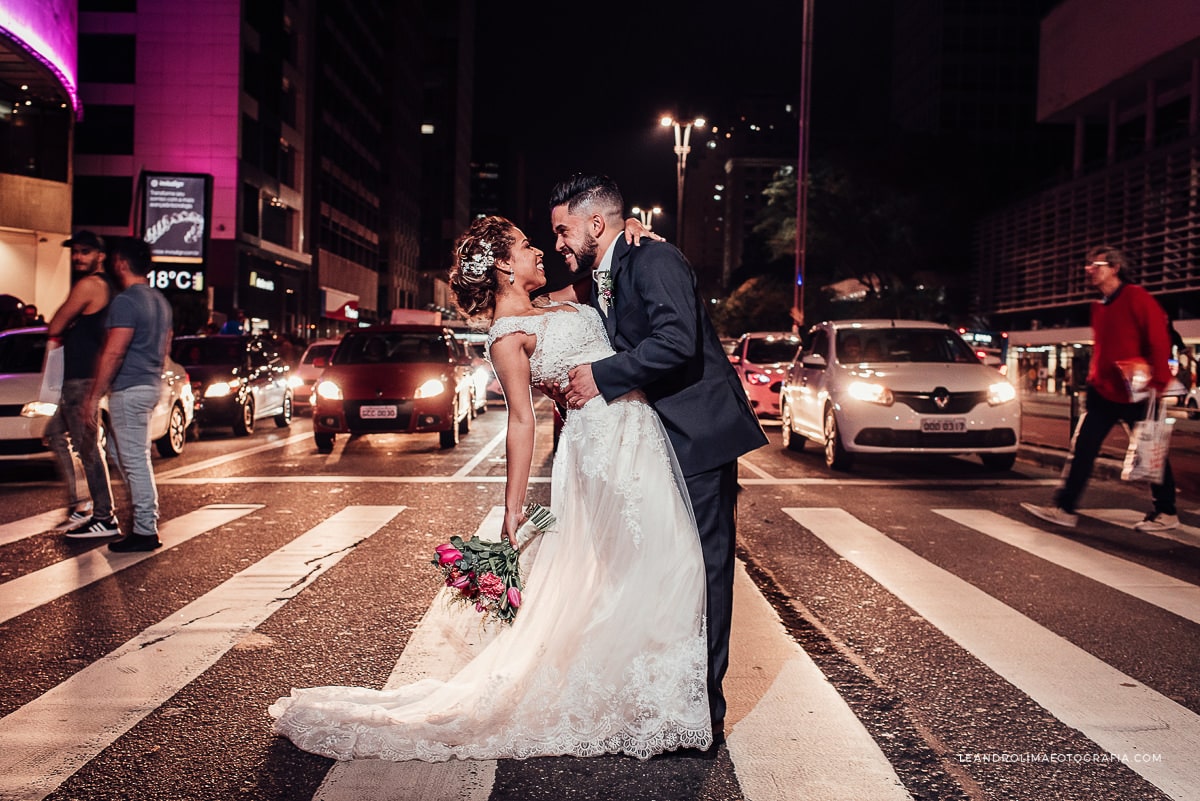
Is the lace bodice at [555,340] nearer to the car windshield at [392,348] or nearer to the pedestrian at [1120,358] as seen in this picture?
the pedestrian at [1120,358]

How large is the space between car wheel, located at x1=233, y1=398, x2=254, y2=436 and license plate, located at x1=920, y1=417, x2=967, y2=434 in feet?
33.9

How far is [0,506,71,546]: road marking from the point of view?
25.2ft

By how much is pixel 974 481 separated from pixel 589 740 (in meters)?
8.96

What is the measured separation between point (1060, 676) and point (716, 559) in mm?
1671

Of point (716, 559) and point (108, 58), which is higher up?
→ point (108, 58)

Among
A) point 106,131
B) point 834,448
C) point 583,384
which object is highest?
point 106,131

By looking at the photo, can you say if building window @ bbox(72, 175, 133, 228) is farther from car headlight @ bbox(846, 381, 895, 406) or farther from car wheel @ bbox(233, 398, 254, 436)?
car headlight @ bbox(846, 381, 895, 406)

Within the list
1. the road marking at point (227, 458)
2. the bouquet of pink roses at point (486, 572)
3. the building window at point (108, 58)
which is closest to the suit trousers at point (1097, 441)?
the bouquet of pink roses at point (486, 572)

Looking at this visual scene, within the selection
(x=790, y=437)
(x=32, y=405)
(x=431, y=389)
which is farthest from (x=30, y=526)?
(x=790, y=437)

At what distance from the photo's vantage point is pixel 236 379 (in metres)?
17.2

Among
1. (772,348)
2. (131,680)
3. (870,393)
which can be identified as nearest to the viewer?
(131,680)

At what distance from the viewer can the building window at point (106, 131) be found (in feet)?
149

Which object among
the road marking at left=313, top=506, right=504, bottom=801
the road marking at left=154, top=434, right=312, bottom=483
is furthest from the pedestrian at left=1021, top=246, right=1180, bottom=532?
the road marking at left=154, top=434, right=312, bottom=483

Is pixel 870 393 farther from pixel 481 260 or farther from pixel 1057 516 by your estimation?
pixel 481 260
